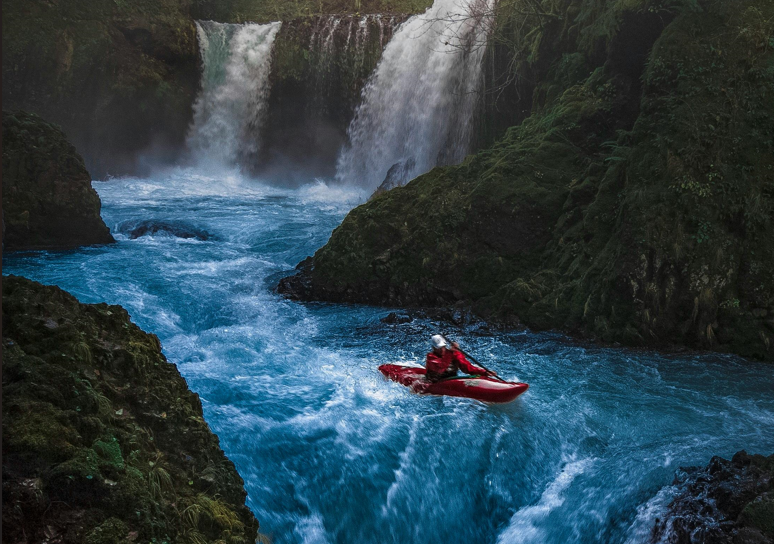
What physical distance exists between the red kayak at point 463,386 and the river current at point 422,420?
0.44 ft

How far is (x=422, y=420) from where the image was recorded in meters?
6.09

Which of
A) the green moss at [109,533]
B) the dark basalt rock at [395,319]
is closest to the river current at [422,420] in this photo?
the dark basalt rock at [395,319]

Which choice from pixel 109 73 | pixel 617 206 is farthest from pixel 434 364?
pixel 109 73

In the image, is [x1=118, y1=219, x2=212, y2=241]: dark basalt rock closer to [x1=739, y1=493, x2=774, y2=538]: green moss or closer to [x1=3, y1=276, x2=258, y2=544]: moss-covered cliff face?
[x1=3, y1=276, x2=258, y2=544]: moss-covered cliff face

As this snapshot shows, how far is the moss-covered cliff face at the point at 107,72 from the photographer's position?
67.2ft

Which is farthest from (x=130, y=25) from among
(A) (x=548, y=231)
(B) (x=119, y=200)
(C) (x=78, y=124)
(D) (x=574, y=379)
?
(D) (x=574, y=379)

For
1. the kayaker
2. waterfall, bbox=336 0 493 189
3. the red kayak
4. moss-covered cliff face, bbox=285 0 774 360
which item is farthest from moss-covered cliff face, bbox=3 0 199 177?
the kayaker

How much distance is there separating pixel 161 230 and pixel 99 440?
11556 millimetres

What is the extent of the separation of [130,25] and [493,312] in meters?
19.2

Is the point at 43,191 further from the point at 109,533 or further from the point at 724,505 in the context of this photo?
the point at 724,505

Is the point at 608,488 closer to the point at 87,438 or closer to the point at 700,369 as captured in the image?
the point at 700,369

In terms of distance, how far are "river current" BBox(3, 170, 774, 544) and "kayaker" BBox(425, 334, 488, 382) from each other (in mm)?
330

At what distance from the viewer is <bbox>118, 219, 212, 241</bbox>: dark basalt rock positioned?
13.7 m

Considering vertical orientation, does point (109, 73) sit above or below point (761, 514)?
above
